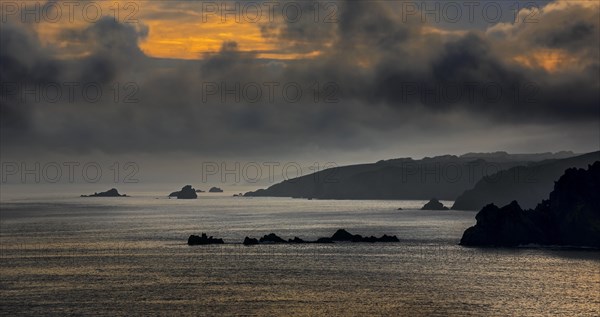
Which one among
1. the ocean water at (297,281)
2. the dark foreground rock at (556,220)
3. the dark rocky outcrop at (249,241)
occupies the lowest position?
the ocean water at (297,281)

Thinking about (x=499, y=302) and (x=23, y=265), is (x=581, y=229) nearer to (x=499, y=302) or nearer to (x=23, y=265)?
(x=499, y=302)

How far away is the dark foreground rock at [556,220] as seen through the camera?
17362cm

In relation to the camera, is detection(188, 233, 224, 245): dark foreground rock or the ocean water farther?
detection(188, 233, 224, 245): dark foreground rock

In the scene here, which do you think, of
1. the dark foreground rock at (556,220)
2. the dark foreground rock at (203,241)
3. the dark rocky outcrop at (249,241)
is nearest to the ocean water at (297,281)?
the dark rocky outcrop at (249,241)

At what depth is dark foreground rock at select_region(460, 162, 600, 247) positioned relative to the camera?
173625 mm

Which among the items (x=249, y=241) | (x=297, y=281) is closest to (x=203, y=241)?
(x=249, y=241)

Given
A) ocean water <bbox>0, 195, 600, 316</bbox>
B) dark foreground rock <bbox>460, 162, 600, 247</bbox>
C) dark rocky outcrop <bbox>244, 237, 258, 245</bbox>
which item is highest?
dark foreground rock <bbox>460, 162, 600, 247</bbox>

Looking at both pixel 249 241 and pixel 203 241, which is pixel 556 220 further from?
pixel 203 241

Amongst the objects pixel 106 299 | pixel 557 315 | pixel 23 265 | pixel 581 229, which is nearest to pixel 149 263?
pixel 23 265

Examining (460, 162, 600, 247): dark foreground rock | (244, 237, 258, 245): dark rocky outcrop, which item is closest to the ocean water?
(244, 237, 258, 245): dark rocky outcrop

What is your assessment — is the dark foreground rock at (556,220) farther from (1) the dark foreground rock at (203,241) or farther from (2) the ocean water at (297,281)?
(1) the dark foreground rock at (203,241)

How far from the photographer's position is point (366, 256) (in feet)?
535

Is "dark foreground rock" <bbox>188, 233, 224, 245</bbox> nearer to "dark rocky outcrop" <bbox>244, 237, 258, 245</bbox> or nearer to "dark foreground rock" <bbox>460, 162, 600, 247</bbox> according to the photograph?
"dark rocky outcrop" <bbox>244, 237, 258, 245</bbox>

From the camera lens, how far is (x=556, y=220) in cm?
18488
